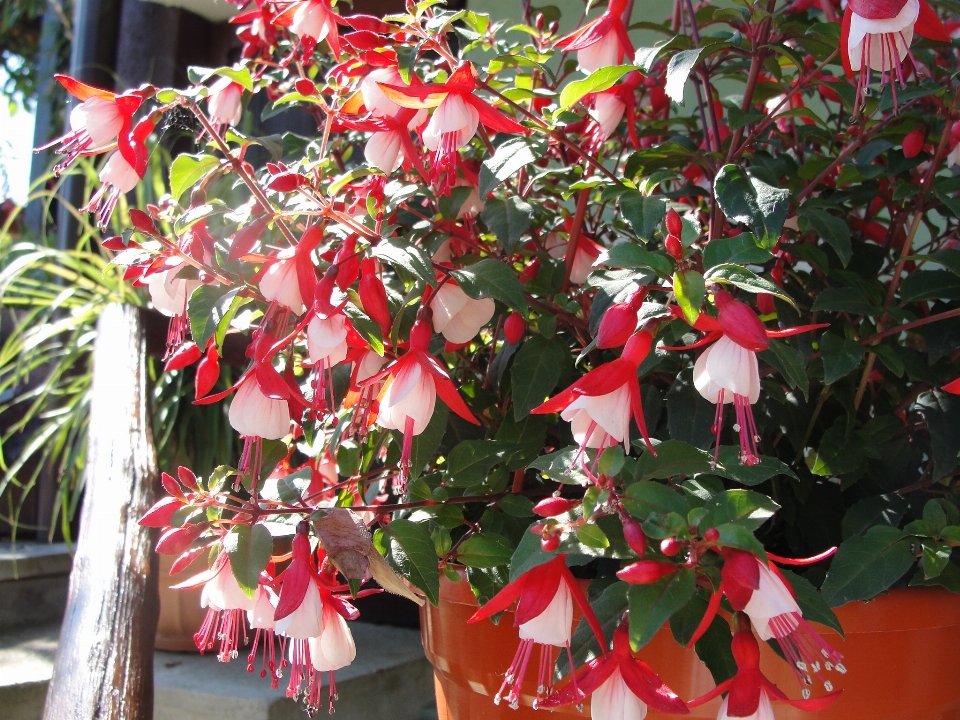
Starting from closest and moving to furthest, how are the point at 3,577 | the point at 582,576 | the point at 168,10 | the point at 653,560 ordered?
1. the point at 653,560
2. the point at 582,576
3. the point at 3,577
4. the point at 168,10

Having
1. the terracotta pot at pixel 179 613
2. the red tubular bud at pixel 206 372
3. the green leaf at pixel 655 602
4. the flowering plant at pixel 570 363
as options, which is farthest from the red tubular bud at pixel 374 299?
the terracotta pot at pixel 179 613

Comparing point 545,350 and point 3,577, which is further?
point 3,577

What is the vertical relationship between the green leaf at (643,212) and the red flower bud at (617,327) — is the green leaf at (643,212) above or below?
above

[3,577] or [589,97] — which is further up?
[589,97]

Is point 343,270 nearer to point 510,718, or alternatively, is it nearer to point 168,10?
point 510,718

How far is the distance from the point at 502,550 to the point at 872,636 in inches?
10.0

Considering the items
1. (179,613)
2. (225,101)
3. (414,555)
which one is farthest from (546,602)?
(179,613)

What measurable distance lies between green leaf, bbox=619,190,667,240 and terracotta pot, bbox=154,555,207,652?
106 centimetres

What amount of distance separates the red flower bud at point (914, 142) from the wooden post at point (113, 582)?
27.9 inches

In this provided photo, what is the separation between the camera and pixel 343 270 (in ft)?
1.61

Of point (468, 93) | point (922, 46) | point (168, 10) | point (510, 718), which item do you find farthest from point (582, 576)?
point (168, 10)

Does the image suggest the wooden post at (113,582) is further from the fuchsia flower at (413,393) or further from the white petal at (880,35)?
the white petal at (880,35)

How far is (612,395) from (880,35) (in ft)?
0.94

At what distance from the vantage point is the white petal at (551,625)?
406 millimetres
